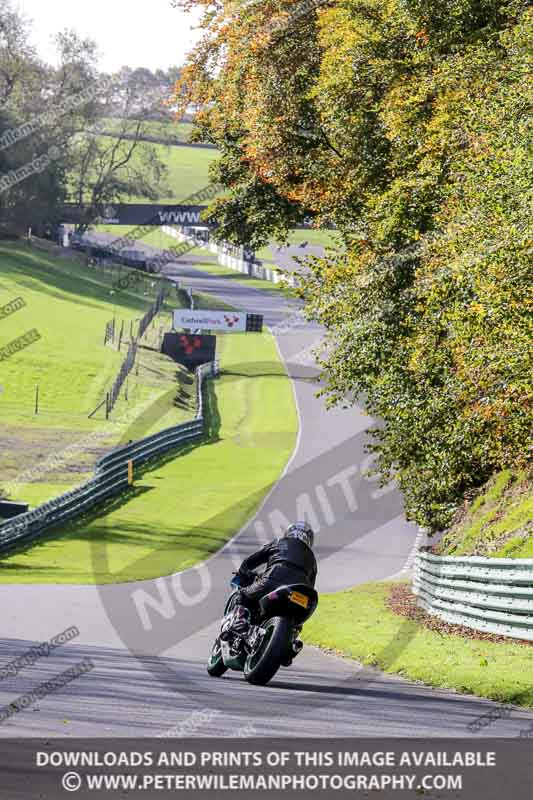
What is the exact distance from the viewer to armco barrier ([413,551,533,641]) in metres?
14.6

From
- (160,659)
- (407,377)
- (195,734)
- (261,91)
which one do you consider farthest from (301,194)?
(195,734)

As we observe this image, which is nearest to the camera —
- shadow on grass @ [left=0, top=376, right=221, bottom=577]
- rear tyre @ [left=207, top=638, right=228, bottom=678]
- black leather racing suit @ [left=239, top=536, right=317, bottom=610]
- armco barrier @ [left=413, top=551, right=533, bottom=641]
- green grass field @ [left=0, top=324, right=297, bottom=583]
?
black leather racing suit @ [left=239, top=536, right=317, bottom=610]

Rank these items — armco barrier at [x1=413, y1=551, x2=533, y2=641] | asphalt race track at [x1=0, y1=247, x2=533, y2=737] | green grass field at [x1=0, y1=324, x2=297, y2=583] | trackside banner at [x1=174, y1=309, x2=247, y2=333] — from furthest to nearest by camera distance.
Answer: trackside banner at [x1=174, y1=309, x2=247, y2=333] → green grass field at [x1=0, y1=324, x2=297, y2=583] → armco barrier at [x1=413, y1=551, x2=533, y2=641] → asphalt race track at [x1=0, y1=247, x2=533, y2=737]

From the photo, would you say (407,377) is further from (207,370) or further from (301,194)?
(207,370)

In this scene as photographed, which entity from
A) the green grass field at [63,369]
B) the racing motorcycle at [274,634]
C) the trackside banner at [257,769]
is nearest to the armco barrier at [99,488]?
the green grass field at [63,369]

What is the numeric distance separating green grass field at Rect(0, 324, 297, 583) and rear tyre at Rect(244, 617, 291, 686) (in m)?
14.5

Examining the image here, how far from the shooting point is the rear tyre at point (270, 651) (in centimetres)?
1045

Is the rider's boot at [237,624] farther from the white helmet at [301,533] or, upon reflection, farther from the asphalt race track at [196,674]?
the white helmet at [301,533]

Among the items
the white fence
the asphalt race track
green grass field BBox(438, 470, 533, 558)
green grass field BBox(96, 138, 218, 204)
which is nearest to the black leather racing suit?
the asphalt race track

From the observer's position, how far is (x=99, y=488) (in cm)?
3575

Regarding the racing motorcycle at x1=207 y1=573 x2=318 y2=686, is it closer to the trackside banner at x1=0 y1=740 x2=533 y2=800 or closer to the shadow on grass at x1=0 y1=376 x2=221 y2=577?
the trackside banner at x1=0 y1=740 x2=533 y2=800

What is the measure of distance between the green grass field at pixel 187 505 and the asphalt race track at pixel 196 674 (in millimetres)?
950

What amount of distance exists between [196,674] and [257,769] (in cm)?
488

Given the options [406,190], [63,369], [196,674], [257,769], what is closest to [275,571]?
[196,674]
